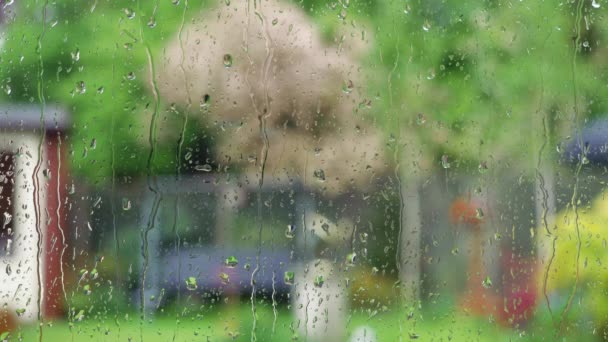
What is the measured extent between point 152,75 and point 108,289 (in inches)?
23.4

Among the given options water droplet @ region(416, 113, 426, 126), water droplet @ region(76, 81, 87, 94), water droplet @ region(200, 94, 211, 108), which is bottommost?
water droplet @ region(416, 113, 426, 126)

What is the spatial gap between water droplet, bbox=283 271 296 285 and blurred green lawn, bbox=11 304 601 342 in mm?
74

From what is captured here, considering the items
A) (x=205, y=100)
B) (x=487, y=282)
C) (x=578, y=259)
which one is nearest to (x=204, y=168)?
(x=205, y=100)

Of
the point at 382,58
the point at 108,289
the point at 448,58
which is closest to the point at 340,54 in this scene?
the point at 382,58

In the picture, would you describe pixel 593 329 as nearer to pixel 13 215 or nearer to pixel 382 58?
pixel 382 58

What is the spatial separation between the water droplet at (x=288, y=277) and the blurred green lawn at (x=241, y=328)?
0.07 meters

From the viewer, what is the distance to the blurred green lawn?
1.71 meters

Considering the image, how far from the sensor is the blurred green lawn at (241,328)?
1.71 meters

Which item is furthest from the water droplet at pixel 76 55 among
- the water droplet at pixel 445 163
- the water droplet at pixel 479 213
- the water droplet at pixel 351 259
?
the water droplet at pixel 479 213

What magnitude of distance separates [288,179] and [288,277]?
26cm

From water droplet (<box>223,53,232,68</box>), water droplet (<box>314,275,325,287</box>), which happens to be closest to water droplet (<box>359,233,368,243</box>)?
water droplet (<box>314,275,325,287</box>)

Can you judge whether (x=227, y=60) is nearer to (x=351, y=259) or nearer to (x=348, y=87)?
(x=348, y=87)

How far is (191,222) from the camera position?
5.98 ft

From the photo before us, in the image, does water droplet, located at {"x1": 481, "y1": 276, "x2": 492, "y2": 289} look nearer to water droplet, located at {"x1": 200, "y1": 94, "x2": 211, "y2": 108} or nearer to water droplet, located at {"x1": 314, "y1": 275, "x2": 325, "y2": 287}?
water droplet, located at {"x1": 314, "y1": 275, "x2": 325, "y2": 287}
